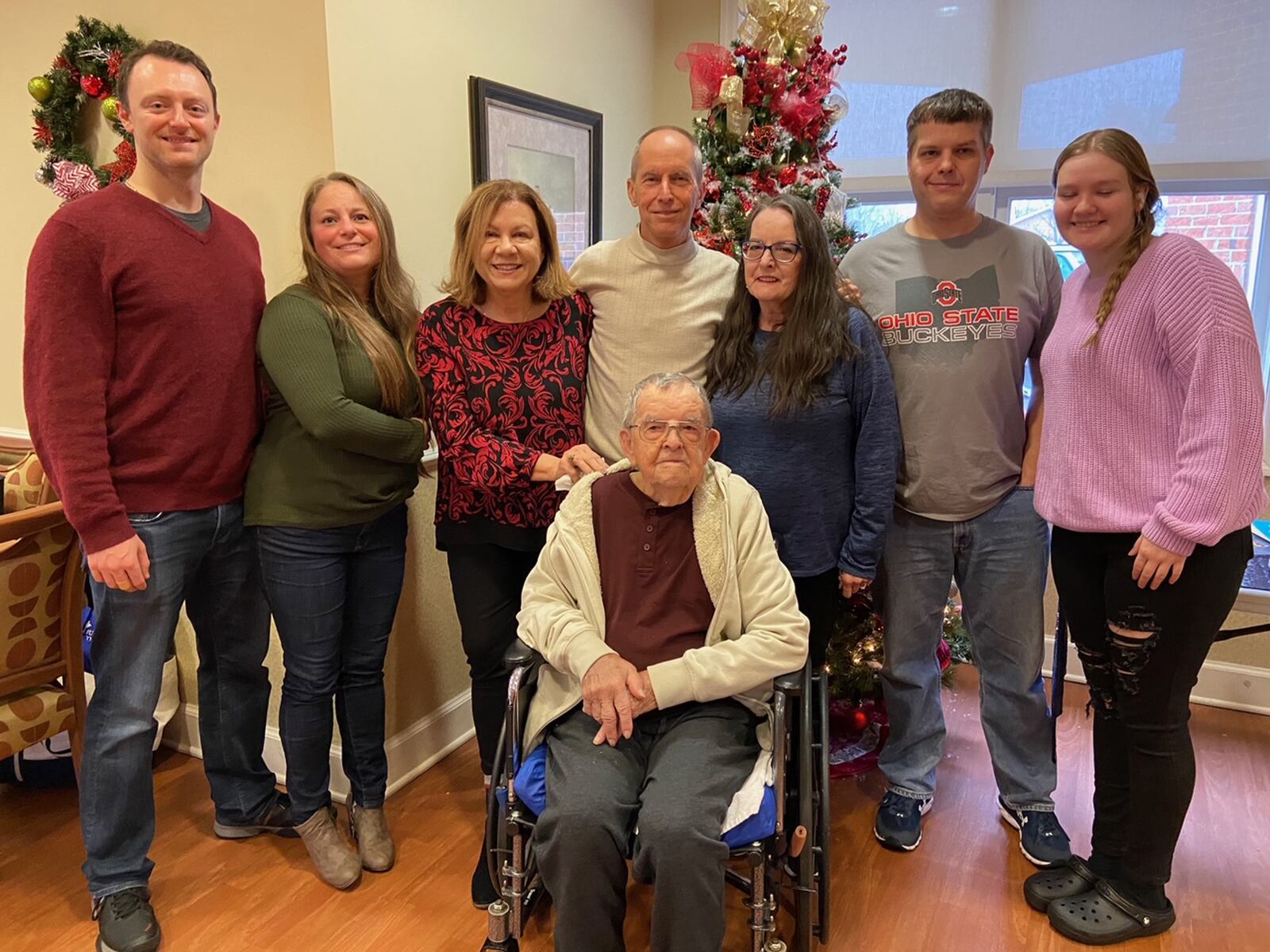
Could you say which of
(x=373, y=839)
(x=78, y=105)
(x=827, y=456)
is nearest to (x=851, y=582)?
(x=827, y=456)

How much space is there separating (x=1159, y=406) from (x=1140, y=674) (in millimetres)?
542

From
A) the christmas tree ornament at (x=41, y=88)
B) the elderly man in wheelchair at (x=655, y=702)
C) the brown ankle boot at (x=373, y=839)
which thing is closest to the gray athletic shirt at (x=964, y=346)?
the elderly man in wheelchair at (x=655, y=702)

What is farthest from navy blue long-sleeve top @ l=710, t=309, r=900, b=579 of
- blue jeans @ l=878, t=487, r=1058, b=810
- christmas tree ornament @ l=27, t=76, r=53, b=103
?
christmas tree ornament @ l=27, t=76, r=53, b=103

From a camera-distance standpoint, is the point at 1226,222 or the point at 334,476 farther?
the point at 1226,222

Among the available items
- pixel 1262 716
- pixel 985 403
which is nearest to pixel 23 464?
pixel 985 403

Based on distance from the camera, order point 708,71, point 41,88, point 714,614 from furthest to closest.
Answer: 1. point 708,71
2. point 41,88
3. point 714,614

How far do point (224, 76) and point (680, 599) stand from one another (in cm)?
177

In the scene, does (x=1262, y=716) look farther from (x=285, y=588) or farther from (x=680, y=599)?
(x=285, y=588)

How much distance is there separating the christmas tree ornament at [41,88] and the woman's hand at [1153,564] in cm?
296

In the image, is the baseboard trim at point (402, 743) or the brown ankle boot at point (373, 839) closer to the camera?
the brown ankle boot at point (373, 839)

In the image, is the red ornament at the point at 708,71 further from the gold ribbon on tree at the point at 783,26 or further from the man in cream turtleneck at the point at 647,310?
the man in cream turtleneck at the point at 647,310

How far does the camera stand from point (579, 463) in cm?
192

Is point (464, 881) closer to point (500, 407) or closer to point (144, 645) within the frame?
point (144, 645)

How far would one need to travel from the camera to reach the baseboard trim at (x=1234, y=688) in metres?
3.10
